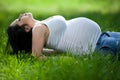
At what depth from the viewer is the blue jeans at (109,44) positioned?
4.22 meters

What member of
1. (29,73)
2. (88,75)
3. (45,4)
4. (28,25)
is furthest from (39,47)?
(45,4)

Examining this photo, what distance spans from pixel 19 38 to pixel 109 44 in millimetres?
969

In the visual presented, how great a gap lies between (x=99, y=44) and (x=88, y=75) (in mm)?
1372

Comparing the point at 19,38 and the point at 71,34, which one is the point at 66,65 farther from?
the point at 19,38

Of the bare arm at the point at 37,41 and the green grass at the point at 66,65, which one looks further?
the bare arm at the point at 37,41

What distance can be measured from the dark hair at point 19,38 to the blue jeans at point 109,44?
28.8 inches

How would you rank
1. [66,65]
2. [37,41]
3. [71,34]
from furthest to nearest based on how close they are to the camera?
1. [71,34]
2. [37,41]
3. [66,65]

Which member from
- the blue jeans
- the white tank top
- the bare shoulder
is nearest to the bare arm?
the bare shoulder

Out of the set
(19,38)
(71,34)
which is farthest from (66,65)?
(19,38)

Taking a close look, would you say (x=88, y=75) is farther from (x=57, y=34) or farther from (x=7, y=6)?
(x=57, y=34)

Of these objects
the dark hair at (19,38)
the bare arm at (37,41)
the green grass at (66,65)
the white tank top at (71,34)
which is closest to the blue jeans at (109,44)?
the white tank top at (71,34)

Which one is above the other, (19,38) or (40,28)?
(40,28)

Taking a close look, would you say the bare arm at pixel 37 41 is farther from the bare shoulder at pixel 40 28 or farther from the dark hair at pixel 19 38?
the dark hair at pixel 19 38

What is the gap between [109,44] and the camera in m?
4.32
